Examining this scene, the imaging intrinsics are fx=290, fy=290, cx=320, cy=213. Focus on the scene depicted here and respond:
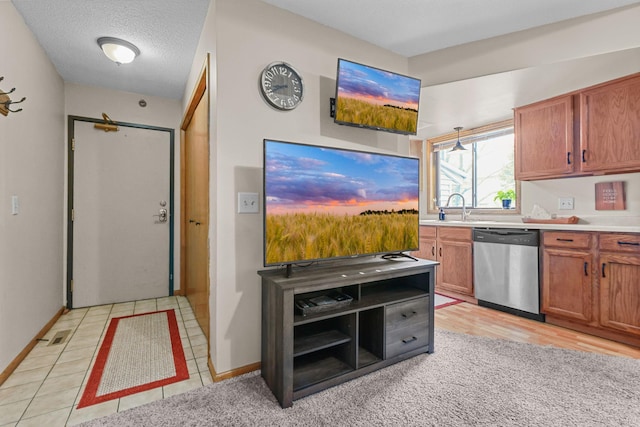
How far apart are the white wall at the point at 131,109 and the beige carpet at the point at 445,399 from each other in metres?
2.38

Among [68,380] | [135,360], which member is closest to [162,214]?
[135,360]

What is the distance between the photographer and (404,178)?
224 cm

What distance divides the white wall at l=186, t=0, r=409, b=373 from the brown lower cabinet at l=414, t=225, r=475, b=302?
240 cm

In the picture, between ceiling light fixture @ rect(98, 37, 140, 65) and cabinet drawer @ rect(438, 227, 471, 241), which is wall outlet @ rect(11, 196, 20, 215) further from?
cabinet drawer @ rect(438, 227, 471, 241)

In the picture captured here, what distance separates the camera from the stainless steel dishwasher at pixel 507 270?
283 cm

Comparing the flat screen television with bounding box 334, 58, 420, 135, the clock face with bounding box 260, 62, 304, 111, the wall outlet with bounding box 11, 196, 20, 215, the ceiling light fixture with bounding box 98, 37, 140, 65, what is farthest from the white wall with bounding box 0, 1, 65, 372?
the flat screen television with bounding box 334, 58, 420, 135

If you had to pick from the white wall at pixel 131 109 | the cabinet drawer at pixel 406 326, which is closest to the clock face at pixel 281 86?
the cabinet drawer at pixel 406 326

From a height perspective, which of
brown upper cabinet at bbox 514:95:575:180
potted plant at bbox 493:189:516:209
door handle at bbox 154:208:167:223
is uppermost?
brown upper cabinet at bbox 514:95:575:180

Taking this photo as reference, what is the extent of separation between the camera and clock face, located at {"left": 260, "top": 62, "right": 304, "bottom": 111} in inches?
76.4

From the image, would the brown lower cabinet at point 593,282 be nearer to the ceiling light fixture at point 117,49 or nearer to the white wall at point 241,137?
the white wall at point 241,137

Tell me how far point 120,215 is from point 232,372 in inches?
99.4

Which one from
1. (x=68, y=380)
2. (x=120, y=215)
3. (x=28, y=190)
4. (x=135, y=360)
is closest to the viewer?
(x=68, y=380)

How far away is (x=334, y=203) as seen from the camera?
6.37ft

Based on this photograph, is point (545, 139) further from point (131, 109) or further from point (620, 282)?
point (131, 109)
